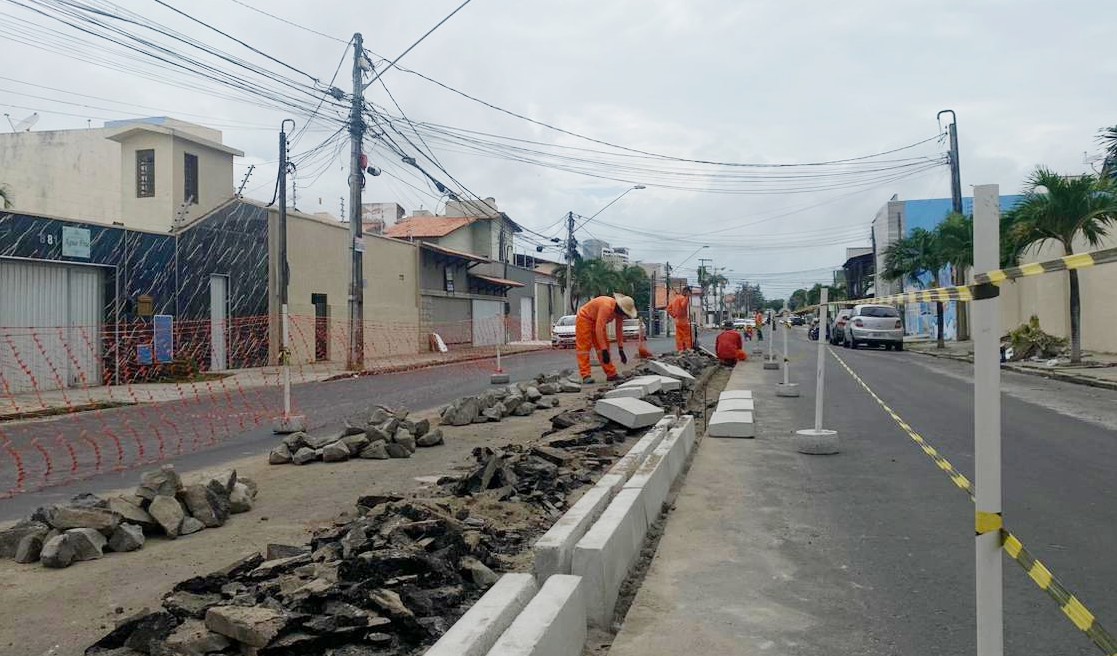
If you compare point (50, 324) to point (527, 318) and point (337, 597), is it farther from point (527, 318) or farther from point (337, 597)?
point (527, 318)

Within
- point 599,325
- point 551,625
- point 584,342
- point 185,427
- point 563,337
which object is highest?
point 599,325

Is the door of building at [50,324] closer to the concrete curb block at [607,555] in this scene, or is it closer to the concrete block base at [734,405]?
the concrete block base at [734,405]

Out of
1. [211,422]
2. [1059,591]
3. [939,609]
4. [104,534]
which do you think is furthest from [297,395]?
[1059,591]

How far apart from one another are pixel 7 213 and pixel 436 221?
120 feet

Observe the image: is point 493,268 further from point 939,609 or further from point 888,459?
point 939,609

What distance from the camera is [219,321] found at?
24.0 m

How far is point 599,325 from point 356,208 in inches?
365

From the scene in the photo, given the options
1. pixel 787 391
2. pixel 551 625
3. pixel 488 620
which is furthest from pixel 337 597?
pixel 787 391

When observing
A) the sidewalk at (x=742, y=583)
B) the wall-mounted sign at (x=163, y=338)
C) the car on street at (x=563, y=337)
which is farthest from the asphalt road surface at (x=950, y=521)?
the car on street at (x=563, y=337)

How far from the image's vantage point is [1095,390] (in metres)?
→ 15.9

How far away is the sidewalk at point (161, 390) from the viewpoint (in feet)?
50.7

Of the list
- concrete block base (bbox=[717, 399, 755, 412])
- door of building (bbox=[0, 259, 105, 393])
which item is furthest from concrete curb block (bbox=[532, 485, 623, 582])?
door of building (bbox=[0, 259, 105, 393])

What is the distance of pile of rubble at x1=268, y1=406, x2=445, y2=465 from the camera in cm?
901

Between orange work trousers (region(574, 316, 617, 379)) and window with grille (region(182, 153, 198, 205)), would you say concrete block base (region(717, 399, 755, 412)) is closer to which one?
orange work trousers (region(574, 316, 617, 379))
